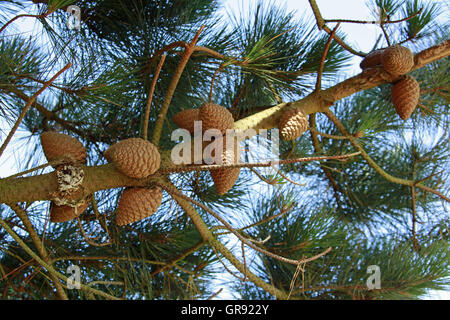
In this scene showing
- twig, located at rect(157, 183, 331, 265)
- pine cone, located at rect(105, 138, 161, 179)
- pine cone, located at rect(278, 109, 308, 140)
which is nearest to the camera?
twig, located at rect(157, 183, 331, 265)

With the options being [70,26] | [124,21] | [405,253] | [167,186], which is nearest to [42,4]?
[70,26]

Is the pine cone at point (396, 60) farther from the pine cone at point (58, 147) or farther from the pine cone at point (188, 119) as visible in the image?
the pine cone at point (58, 147)

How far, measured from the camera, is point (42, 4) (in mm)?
884

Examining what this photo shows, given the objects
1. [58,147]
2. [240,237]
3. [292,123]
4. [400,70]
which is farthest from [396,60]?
[58,147]

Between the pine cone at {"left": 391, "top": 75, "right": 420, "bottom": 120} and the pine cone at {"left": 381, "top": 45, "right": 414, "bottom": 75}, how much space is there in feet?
0.12

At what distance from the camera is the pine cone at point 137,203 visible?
685 mm

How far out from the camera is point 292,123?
795mm

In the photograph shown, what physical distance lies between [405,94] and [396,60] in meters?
0.08

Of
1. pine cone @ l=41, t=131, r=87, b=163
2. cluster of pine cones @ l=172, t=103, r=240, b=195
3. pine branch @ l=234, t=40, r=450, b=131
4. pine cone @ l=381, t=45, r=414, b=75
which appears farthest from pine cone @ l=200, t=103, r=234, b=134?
pine cone @ l=381, t=45, r=414, b=75

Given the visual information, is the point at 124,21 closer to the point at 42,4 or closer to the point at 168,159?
the point at 42,4

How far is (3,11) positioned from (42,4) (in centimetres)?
9

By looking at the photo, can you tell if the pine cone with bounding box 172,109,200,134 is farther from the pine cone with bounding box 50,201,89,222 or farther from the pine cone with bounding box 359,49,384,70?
the pine cone with bounding box 359,49,384,70

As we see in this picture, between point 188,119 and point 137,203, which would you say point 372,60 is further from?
point 137,203

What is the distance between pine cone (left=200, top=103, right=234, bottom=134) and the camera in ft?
2.41
